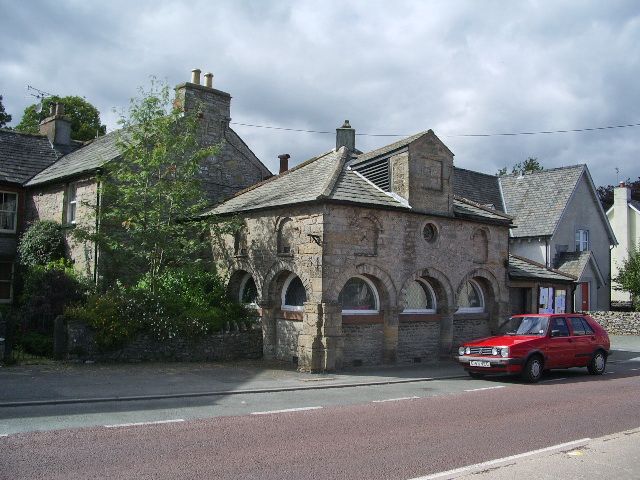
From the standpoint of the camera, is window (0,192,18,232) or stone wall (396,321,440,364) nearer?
stone wall (396,321,440,364)

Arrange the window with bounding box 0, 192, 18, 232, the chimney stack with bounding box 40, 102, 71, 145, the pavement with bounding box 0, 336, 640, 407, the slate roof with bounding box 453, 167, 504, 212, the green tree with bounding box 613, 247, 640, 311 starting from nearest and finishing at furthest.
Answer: the pavement with bounding box 0, 336, 640, 407 < the window with bounding box 0, 192, 18, 232 < the chimney stack with bounding box 40, 102, 71, 145 < the green tree with bounding box 613, 247, 640, 311 < the slate roof with bounding box 453, 167, 504, 212

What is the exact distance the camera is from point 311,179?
19141 mm

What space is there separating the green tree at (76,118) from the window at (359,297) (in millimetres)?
28561

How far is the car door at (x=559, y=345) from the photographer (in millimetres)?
16203

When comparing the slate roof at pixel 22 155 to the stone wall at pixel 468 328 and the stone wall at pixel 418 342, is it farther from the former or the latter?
the stone wall at pixel 468 328

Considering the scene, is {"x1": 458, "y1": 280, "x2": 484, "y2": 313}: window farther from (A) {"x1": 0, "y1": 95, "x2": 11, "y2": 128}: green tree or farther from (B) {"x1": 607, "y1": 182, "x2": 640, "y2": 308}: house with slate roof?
(A) {"x1": 0, "y1": 95, "x2": 11, "y2": 128}: green tree

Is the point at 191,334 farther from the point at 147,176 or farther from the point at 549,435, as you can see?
the point at 549,435

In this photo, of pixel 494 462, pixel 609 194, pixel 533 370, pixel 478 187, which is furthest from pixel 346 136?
pixel 609 194

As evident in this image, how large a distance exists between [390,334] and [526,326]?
3854 millimetres

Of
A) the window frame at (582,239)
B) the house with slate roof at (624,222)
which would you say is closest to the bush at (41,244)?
the window frame at (582,239)

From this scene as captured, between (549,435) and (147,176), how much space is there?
14099 millimetres

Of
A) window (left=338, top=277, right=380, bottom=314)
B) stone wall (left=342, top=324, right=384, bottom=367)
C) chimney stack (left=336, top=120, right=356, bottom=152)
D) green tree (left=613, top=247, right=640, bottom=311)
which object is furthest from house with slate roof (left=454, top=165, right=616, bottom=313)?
stone wall (left=342, top=324, right=384, bottom=367)

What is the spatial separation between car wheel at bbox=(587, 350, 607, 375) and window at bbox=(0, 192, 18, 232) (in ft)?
71.4

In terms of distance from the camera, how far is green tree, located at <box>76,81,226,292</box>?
1872 cm
